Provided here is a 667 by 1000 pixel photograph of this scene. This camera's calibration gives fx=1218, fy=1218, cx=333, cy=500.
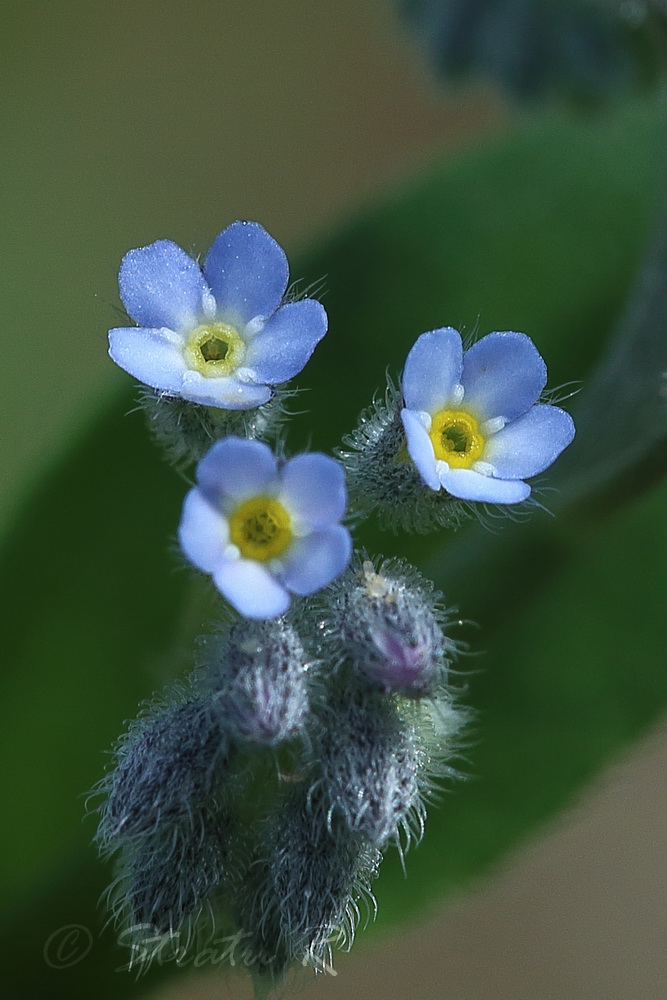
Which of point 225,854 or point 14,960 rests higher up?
point 225,854

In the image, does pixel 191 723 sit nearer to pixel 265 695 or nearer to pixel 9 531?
pixel 265 695

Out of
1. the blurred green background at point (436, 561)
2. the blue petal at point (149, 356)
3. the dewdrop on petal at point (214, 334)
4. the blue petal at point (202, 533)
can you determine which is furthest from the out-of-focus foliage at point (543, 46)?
the blue petal at point (202, 533)

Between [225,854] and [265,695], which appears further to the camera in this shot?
[225,854]

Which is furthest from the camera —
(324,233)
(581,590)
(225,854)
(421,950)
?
(421,950)

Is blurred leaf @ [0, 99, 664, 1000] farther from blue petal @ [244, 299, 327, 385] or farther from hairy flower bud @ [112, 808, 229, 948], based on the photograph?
blue petal @ [244, 299, 327, 385]

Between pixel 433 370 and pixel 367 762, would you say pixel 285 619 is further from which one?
pixel 433 370

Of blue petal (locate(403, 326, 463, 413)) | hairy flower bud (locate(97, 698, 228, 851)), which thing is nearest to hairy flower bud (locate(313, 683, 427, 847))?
hairy flower bud (locate(97, 698, 228, 851))

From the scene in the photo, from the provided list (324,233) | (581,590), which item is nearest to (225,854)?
(581,590)
